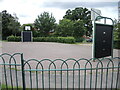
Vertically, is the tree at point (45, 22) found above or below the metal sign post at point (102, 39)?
above

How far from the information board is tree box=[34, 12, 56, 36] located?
9.60 metres

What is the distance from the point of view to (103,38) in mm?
3305

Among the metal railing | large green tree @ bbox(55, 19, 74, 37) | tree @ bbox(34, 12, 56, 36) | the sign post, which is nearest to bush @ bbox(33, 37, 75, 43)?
the sign post

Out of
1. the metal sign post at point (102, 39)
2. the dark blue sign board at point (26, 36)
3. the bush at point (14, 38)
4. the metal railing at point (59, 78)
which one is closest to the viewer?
the metal railing at point (59, 78)

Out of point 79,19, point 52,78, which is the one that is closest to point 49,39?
point 79,19

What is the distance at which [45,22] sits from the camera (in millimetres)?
12844

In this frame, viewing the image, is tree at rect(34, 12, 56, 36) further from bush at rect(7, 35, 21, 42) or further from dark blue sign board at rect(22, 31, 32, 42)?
bush at rect(7, 35, 21, 42)

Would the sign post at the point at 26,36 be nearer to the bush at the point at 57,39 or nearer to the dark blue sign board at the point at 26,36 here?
the dark blue sign board at the point at 26,36

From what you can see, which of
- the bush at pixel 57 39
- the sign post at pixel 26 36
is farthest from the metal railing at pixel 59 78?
the sign post at pixel 26 36

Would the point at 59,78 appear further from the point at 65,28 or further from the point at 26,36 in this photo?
the point at 26,36

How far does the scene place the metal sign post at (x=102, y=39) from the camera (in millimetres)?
3160

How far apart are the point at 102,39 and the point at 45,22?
1013 cm

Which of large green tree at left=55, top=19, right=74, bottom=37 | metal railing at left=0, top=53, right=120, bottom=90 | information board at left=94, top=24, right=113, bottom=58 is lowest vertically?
metal railing at left=0, top=53, right=120, bottom=90

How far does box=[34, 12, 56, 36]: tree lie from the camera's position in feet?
41.7
